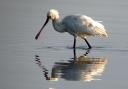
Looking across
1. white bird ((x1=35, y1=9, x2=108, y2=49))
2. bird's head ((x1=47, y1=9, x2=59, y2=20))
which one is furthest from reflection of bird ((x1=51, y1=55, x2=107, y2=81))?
bird's head ((x1=47, y1=9, x2=59, y2=20))

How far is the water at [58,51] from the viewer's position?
15.3 meters

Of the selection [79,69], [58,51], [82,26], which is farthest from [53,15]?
[79,69]

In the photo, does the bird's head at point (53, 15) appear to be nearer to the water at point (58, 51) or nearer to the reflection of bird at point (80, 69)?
the water at point (58, 51)

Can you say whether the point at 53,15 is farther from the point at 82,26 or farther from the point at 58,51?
the point at 58,51

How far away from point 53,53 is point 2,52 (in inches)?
54.6

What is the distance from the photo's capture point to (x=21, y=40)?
21.3 metres

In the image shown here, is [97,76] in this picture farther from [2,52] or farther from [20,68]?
[2,52]

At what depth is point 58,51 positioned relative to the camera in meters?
Answer: 19.7

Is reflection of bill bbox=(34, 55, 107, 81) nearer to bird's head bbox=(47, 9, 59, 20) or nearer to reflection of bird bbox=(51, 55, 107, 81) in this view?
reflection of bird bbox=(51, 55, 107, 81)

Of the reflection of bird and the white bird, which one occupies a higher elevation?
the white bird

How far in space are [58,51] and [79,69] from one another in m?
2.96

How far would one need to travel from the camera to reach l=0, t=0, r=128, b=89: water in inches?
603

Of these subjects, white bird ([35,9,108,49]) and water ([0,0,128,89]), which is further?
white bird ([35,9,108,49])

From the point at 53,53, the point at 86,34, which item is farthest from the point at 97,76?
the point at 86,34
